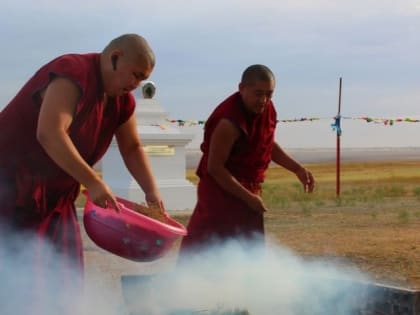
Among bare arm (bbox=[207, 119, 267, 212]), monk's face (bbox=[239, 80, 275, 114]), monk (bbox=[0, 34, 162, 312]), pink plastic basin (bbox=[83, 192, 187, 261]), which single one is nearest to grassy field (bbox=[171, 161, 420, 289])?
bare arm (bbox=[207, 119, 267, 212])

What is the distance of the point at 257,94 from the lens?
3787 mm

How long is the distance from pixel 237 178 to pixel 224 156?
196 millimetres

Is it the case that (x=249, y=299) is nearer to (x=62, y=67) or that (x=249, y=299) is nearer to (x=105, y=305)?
(x=105, y=305)

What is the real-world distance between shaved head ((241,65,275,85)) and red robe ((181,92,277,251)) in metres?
0.17

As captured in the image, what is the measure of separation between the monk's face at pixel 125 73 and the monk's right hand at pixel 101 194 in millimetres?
404

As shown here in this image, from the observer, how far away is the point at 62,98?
271cm

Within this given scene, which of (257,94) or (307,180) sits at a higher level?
(257,94)

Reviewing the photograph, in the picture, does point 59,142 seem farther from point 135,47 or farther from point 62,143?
point 135,47

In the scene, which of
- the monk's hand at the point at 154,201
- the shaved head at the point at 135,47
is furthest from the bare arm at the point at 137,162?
the shaved head at the point at 135,47

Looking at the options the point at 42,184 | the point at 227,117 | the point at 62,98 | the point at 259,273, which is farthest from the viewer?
the point at 259,273

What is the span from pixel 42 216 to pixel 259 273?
153cm

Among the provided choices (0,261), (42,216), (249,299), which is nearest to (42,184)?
(42,216)

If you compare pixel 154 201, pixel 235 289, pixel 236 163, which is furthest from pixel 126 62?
pixel 235 289

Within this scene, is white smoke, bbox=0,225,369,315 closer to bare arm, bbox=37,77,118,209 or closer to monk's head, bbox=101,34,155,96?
bare arm, bbox=37,77,118,209
